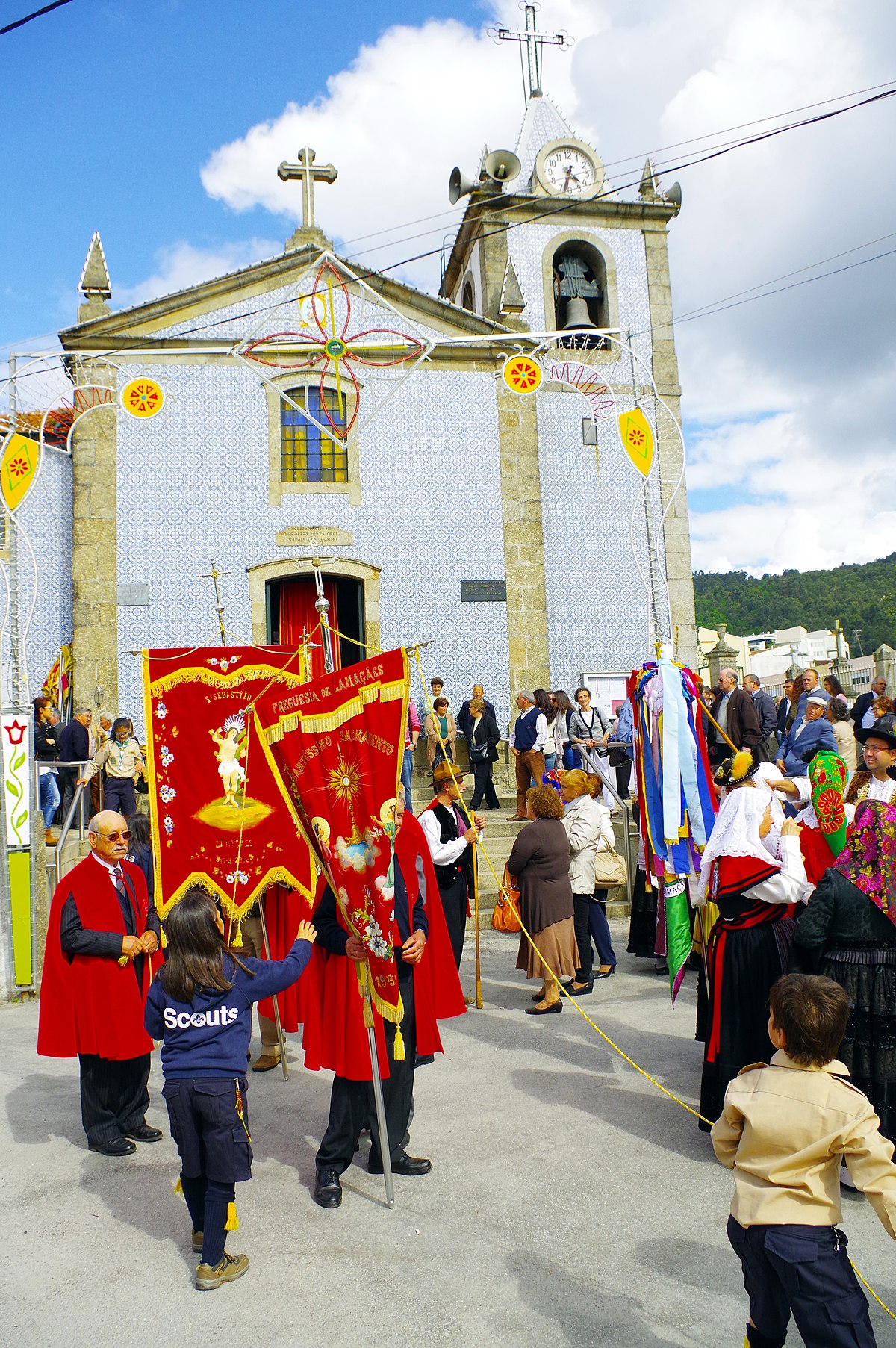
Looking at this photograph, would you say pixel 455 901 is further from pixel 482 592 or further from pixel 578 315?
pixel 578 315

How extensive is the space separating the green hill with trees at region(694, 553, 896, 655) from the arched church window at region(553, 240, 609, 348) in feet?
185

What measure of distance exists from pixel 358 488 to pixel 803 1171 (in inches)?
542

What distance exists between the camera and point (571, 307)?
1697cm

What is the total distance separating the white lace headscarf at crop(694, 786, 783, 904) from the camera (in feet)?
15.3

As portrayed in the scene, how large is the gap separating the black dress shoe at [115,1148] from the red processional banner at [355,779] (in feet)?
5.52

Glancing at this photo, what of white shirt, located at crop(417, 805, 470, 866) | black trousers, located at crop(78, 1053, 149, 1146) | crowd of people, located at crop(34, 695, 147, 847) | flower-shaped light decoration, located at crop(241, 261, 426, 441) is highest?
flower-shaped light decoration, located at crop(241, 261, 426, 441)

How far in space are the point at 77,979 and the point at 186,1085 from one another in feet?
5.60

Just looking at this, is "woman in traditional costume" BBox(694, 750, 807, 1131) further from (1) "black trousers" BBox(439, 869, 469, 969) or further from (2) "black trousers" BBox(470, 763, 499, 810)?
(2) "black trousers" BBox(470, 763, 499, 810)

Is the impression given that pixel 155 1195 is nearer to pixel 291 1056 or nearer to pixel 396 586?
pixel 291 1056

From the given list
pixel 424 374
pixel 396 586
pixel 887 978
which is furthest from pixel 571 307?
pixel 887 978

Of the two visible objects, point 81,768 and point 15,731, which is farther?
point 81,768

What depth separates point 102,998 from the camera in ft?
16.6

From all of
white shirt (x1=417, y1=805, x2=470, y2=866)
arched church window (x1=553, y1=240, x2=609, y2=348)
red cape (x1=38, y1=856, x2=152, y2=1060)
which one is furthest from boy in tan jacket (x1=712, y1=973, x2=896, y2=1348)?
arched church window (x1=553, y1=240, x2=609, y2=348)

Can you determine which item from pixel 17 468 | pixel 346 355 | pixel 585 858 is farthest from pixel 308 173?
pixel 585 858
